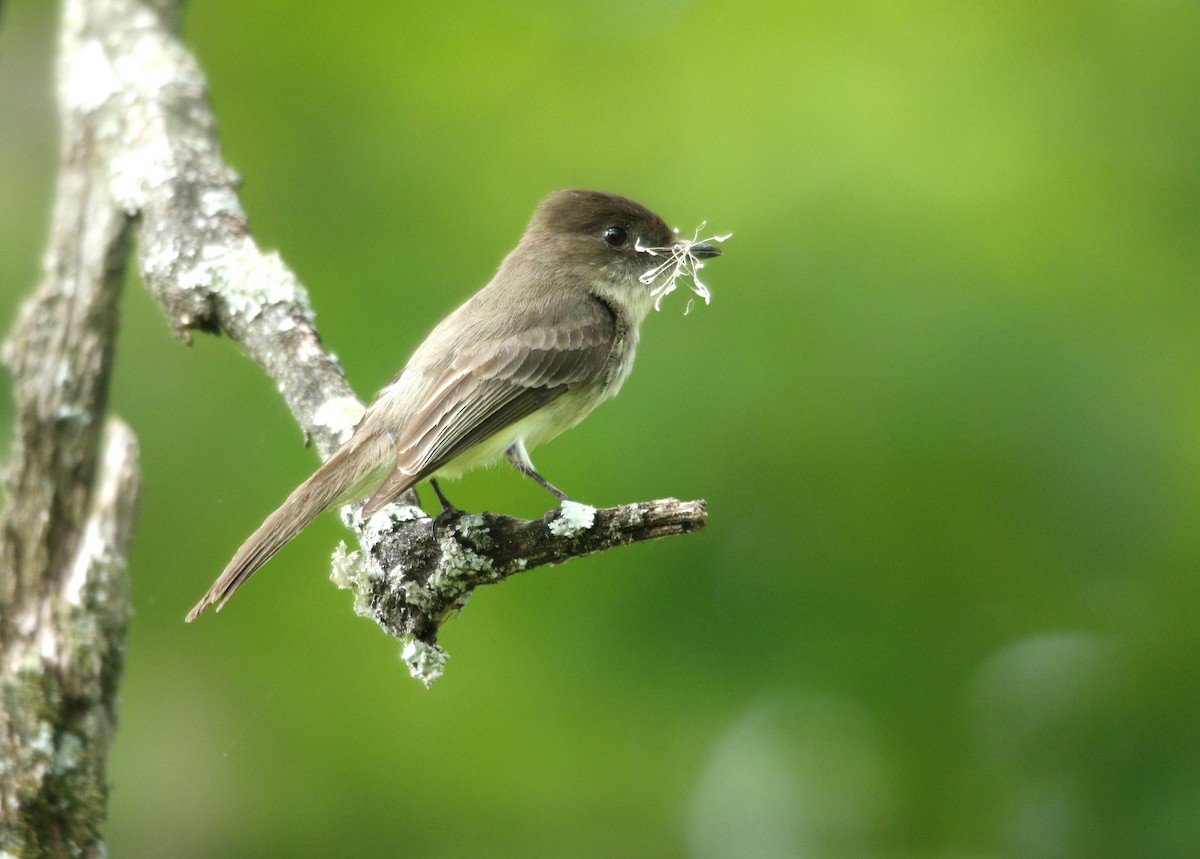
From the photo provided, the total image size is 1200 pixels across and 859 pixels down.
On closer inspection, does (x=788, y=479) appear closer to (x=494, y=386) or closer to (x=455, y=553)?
(x=494, y=386)

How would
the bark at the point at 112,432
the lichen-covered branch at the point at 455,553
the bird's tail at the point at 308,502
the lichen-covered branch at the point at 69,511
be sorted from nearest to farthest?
the lichen-covered branch at the point at 455,553 < the bark at the point at 112,432 < the bird's tail at the point at 308,502 < the lichen-covered branch at the point at 69,511

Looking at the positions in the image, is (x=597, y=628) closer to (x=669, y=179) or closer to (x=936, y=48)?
(x=669, y=179)

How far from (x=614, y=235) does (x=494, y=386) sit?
1.01 metres

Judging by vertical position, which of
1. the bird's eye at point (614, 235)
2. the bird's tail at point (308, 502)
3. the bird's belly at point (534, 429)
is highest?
the bird's eye at point (614, 235)

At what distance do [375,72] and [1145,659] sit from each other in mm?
3475

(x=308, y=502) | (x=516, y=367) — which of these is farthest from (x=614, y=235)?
(x=308, y=502)

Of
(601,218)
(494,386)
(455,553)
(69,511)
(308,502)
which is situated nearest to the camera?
(455,553)

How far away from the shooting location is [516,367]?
3498mm

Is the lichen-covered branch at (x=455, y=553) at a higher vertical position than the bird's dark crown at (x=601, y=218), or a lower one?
lower

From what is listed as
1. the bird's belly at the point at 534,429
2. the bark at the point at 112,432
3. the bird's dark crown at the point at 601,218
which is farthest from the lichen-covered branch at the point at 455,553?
the bird's dark crown at the point at 601,218

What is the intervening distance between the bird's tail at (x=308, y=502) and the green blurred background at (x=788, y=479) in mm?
793

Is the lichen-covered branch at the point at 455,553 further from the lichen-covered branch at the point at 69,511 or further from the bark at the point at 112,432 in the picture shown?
the lichen-covered branch at the point at 69,511

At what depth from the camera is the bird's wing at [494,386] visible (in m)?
3.20

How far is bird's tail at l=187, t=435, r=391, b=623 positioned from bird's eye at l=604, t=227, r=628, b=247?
1305 mm
